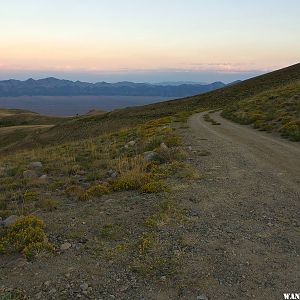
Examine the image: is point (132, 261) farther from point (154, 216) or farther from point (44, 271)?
point (154, 216)

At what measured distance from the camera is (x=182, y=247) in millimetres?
7441

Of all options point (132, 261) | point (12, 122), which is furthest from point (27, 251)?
point (12, 122)

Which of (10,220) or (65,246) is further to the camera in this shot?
(10,220)

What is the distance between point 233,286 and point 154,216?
125 inches

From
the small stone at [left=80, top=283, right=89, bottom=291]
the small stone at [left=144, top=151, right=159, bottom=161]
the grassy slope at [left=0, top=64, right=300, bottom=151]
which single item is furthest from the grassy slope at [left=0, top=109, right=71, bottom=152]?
the small stone at [left=80, top=283, right=89, bottom=291]

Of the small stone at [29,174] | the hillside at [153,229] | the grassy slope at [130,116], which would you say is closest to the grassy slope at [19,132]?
the grassy slope at [130,116]

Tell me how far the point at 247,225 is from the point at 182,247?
1777mm

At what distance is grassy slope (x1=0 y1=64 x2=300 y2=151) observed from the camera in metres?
48.8

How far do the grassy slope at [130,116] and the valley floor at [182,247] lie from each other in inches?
1329

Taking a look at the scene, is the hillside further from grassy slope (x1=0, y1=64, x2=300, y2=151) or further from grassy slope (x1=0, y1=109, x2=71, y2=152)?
grassy slope (x1=0, y1=109, x2=71, y2=152)

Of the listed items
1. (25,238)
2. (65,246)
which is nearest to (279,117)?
(65,246)

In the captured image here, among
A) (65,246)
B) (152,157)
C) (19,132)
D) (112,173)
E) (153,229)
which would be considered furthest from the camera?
(19,132)

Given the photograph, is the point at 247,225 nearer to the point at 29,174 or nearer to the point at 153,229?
the point at 153,229

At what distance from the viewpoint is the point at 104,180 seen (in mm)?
12992
